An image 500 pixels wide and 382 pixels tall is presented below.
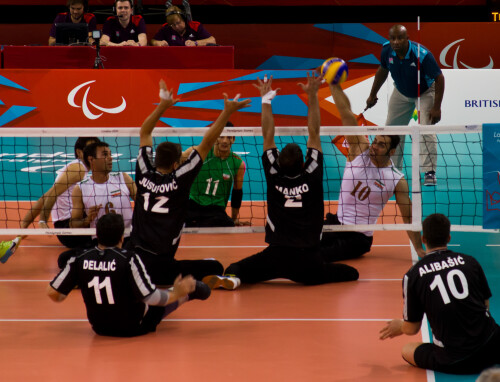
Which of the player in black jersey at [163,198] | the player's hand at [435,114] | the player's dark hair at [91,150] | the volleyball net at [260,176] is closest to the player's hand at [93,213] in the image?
the volleyball net at [260,176]

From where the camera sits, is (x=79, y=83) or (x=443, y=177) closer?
(x=443, y=177)

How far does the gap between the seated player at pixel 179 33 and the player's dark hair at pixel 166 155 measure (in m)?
9.60

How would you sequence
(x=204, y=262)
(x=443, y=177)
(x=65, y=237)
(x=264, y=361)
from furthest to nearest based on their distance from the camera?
(x=443, y=177)
(x=65, y=237)
(x=204, y=262)
(x=264, y=361)

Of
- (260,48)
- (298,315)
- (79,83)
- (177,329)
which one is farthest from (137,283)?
(260,48)

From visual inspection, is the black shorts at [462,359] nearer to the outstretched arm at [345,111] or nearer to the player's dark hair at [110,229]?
the player's dark hair at [110,229]

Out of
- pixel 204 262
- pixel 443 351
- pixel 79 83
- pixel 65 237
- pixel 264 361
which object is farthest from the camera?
pixel 79 83

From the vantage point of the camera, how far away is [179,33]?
17.1 m

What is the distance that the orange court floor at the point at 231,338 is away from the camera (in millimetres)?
5488

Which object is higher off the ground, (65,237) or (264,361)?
(65,237)

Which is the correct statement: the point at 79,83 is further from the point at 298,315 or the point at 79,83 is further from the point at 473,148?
the point at 298,315

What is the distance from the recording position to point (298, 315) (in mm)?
6797

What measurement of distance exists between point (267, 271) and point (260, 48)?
12.9m

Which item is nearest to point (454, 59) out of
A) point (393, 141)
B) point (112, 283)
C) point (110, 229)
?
point (393, 141)

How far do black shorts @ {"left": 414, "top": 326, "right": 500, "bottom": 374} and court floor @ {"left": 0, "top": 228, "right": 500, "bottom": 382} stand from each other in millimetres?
69
